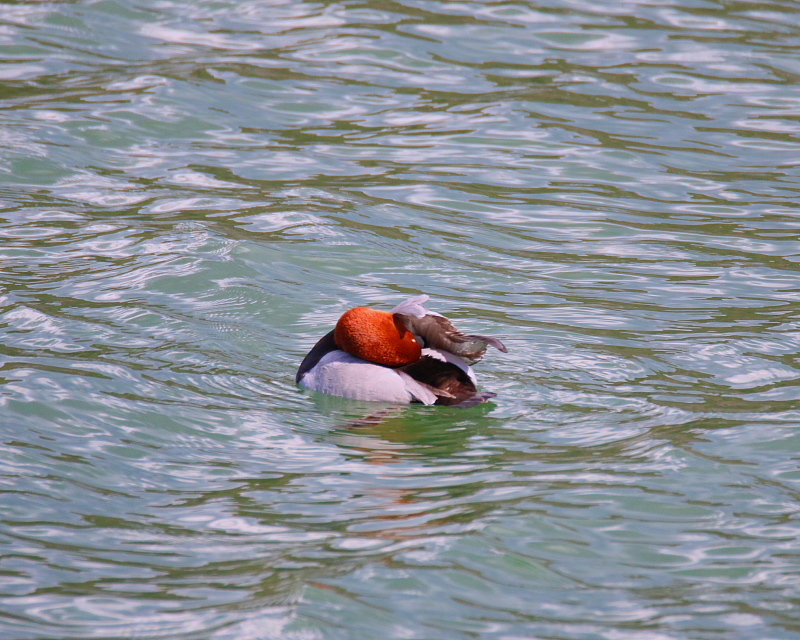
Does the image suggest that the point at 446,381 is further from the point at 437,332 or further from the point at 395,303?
the point at 395,303

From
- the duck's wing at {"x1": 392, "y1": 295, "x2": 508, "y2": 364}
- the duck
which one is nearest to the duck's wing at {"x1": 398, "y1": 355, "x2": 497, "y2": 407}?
the duck

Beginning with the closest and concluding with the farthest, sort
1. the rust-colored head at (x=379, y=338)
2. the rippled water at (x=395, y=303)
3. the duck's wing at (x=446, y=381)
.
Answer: the rippled water at (x=395, y=303) → the duck's wing at (x=446, y=381) → the rust-colored head at (x=379, y=338)

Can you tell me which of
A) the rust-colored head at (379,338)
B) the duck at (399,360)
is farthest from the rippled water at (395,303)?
the rust-colored head at (379,338)

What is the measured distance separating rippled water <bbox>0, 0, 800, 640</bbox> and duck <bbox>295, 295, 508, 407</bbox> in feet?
0.43

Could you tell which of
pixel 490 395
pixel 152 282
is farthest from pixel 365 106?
pixel 490 395

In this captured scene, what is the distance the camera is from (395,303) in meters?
7.18

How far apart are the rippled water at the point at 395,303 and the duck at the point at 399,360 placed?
13cm

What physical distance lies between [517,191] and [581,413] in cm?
411

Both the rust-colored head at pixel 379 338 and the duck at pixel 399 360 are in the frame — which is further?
the rust-colored head at pixel 379 338

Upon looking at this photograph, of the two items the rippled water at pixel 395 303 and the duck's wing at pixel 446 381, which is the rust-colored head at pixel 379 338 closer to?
the duck's wing at pixel 446 381

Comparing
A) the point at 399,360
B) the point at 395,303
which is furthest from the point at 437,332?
the point at 395,303

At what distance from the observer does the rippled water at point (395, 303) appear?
13.1 feet

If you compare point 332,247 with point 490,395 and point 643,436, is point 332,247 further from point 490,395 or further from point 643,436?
point 643,436

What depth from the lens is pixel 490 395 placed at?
18.5ft
